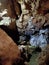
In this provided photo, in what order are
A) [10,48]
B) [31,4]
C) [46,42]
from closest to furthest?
[10,48] < [46,42] < [31,4]

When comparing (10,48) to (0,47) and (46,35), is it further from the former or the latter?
(46,35)

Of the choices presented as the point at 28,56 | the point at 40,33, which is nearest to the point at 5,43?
the point at 28,56

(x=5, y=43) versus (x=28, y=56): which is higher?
(x=5, y=43)

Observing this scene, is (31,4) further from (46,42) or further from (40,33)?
(46,42)

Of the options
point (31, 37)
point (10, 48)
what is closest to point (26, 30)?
point (31, 37)

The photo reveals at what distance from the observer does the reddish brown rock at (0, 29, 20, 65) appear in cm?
542

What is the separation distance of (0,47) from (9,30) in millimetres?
5639

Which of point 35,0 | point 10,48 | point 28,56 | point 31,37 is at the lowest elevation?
point 31,37

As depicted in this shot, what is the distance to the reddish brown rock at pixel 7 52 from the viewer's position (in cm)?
542

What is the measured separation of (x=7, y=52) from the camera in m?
5.66

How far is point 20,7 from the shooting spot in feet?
45.4

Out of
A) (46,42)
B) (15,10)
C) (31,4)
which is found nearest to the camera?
(46,42)

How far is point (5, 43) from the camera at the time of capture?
5.79 meters

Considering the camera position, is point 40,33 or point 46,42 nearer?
point 46,42
